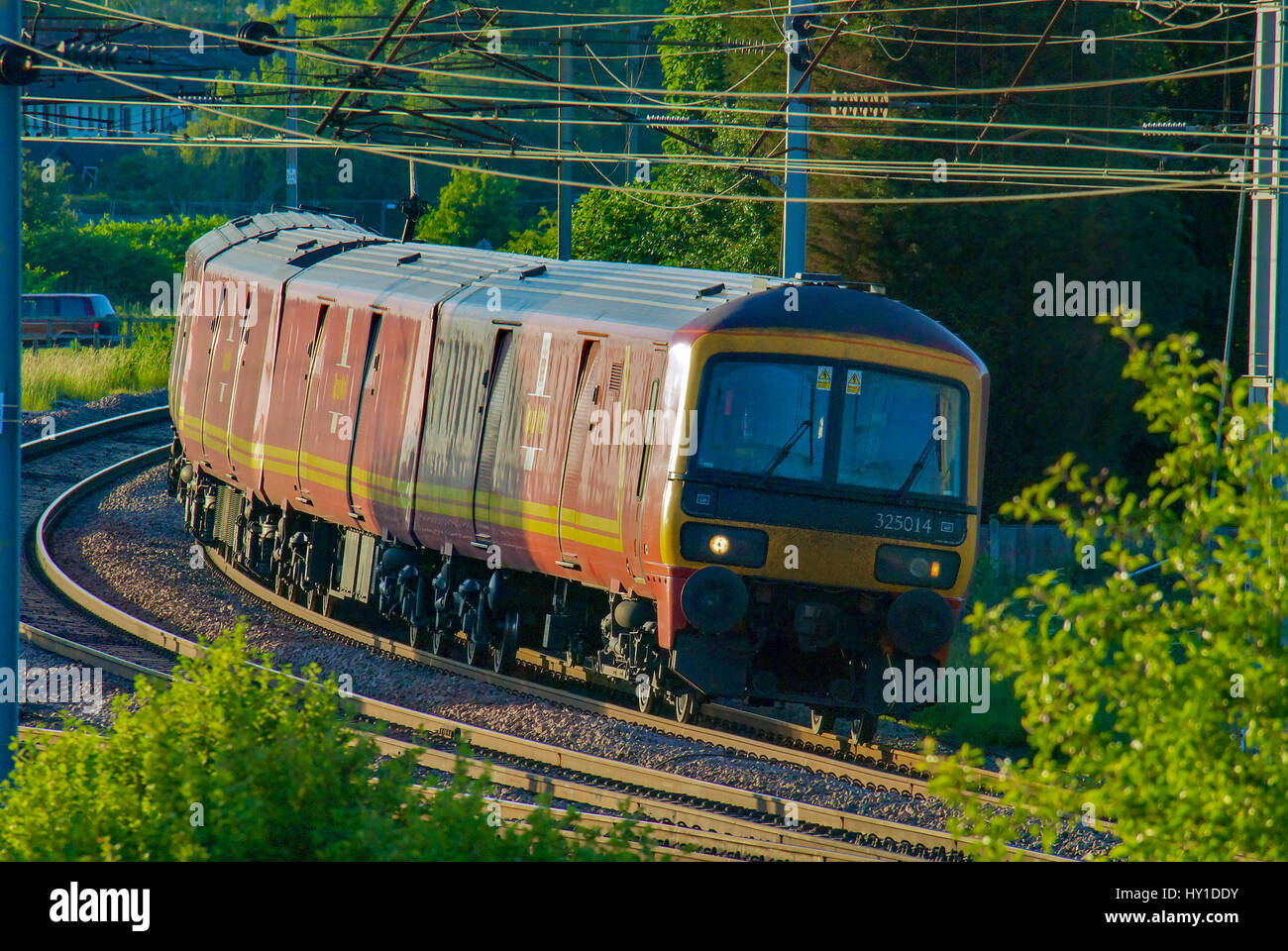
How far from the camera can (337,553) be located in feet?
57.2

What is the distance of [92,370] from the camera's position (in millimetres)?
31797

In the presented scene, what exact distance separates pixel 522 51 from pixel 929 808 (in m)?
53.4

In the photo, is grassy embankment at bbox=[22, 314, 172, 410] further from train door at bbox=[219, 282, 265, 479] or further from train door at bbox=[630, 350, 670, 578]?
train door at bbox=[630, 350, 670, 578]

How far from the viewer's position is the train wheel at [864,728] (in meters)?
12.5

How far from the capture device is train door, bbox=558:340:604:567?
12875 mm

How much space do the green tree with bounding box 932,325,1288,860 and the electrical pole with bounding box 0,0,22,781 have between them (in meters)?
6.62

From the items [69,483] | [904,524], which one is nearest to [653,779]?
[904,524]

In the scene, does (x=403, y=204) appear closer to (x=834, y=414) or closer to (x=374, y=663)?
(x=374, y=663)

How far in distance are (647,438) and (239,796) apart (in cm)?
675

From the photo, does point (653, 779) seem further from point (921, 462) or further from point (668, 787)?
point (921, 462)

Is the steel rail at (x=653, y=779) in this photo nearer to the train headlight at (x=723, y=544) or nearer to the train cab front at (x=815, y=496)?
the train cab front at (x=815, y=496)

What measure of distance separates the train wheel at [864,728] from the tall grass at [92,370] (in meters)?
20.3

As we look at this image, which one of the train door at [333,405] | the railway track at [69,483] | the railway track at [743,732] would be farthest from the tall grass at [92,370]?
the railway track at [743,732]
